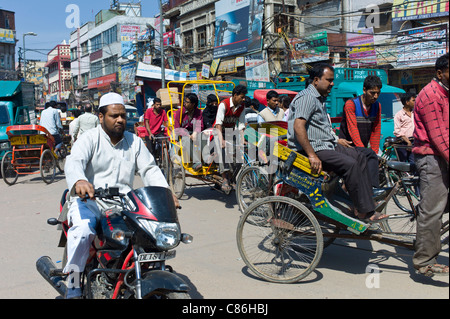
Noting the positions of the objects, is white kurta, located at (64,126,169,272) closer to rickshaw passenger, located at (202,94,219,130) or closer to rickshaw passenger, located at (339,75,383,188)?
rickshaw passenger, located at (339,75,383,188)

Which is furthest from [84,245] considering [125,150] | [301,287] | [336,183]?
[336,183]

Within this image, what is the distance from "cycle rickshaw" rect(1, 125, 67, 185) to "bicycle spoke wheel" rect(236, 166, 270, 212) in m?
5.73

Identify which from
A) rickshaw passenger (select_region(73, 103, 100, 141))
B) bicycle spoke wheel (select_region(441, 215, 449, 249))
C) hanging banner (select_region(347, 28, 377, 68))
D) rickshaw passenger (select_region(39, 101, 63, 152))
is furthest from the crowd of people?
hanging banner (select_region(347, 28, 377, 68))

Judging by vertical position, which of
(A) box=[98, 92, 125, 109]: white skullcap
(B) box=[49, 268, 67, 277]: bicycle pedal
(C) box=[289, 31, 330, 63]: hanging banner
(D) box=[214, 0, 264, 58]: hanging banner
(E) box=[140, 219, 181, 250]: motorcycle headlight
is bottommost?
(B) box=[49, 268, 67, 277]: bicycle pedal

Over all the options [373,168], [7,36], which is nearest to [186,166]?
[373,168]

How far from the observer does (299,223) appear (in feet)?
13.1

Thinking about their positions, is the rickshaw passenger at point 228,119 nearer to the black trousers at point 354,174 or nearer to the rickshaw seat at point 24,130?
the black trousers at point 354,174

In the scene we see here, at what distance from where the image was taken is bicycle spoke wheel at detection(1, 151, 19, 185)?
396 inches

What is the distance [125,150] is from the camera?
3.30 metres

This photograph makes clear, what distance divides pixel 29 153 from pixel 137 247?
28.4 ft

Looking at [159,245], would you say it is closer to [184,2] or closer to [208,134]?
[208,134]

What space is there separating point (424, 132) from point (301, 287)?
173 cm

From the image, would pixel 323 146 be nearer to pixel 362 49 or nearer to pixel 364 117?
pixel 364 117

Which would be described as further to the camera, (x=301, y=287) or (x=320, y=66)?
(x=320, y=66)
